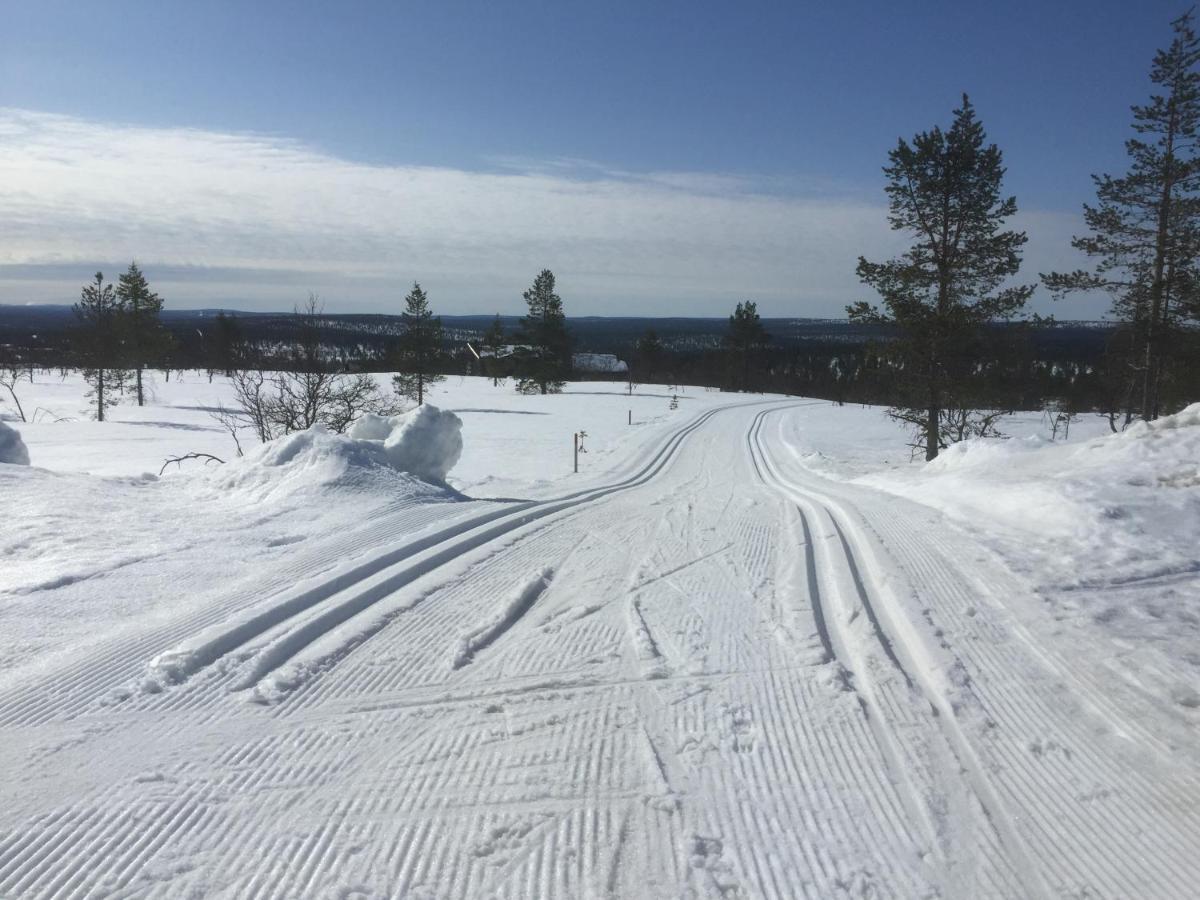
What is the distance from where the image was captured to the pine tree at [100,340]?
3978 cm

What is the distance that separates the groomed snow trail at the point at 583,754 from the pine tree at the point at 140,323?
1820 inches

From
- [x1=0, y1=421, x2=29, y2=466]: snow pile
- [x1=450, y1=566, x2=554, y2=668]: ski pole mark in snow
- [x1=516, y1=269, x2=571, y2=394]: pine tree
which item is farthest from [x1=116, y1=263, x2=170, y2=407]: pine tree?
[x1=450, y1=566, x2=554, y2=668]: ski pole mark in snow

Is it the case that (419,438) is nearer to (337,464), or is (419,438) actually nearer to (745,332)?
(337,464)

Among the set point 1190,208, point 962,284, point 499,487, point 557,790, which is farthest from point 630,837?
point 1190,208

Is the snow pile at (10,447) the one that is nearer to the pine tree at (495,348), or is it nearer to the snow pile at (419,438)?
the snow pile at (419,438)

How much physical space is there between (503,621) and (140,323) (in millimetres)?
49283

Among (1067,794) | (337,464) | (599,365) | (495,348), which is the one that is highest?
(495,348)

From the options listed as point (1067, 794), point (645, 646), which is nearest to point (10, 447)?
point (645, 646)

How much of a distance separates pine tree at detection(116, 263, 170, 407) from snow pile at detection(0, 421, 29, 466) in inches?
1522

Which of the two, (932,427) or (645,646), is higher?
(932,427)

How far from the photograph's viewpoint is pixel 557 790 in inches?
137

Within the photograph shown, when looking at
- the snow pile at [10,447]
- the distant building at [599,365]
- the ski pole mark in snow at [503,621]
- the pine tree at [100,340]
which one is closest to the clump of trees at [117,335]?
the pine tree at [100,340]

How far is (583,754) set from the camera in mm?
3779

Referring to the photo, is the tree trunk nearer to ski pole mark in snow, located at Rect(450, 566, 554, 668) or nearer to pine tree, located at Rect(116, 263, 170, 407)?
ski pole mark in snow, located at Rect(450, 566, 554, 668)
